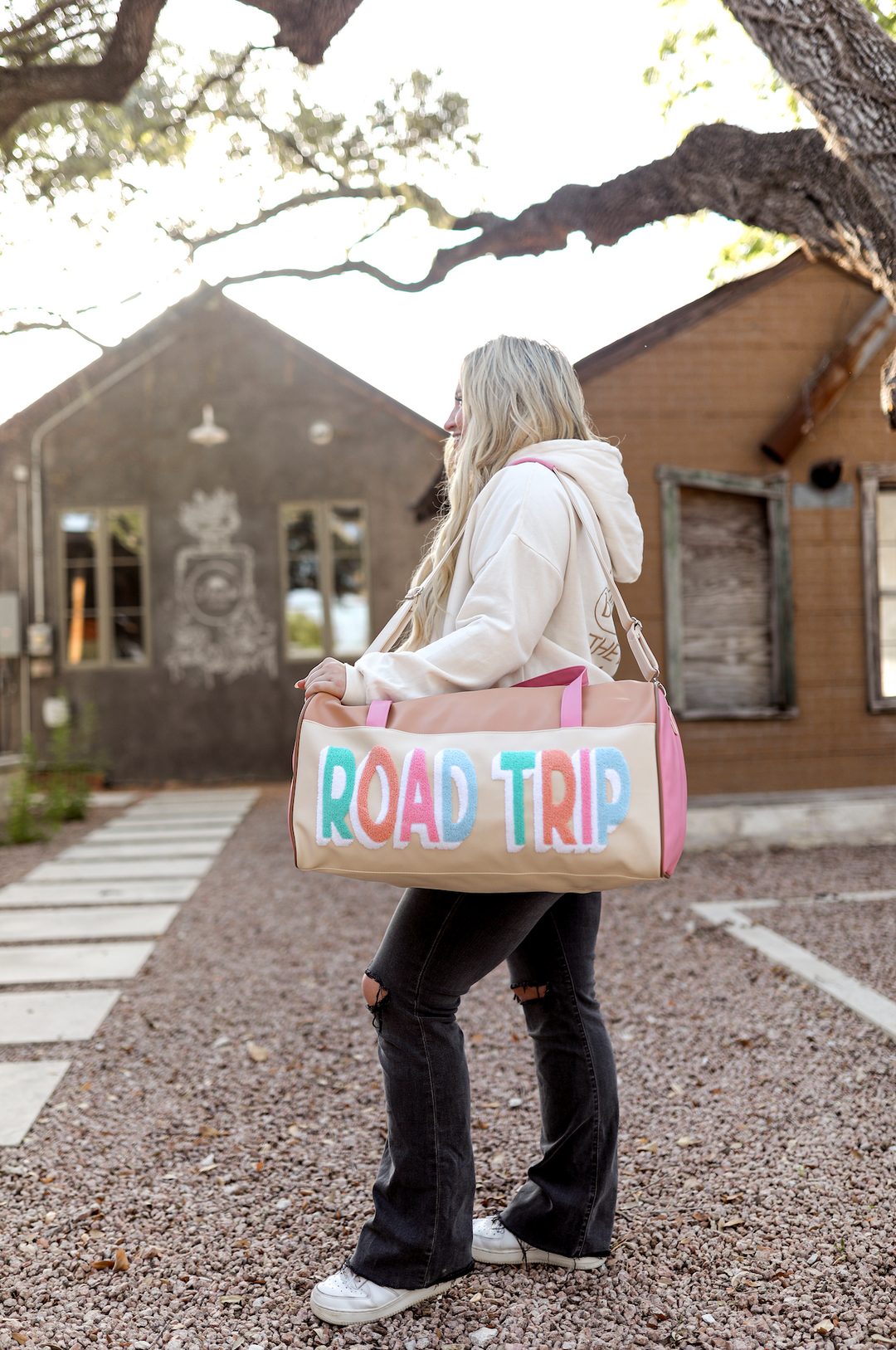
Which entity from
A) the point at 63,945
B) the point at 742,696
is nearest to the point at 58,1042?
the point at 63,945

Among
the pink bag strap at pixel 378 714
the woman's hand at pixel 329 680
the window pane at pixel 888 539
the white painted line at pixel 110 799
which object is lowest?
the white painted line at pixel 110 799

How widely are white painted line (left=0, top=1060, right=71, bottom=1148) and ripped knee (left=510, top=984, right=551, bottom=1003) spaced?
1707mm

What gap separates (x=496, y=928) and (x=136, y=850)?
665cm

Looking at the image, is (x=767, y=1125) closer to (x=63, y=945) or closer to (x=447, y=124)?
(x=63, y=945)

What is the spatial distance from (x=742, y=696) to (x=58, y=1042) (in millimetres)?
5510

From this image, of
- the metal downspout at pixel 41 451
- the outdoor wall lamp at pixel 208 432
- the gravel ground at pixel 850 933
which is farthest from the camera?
the metal downspout at pixel 41 451

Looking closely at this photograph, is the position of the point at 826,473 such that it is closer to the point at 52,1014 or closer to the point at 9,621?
the point at 52,1014

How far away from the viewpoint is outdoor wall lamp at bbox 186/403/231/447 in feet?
37.9

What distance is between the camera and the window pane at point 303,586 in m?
12.6

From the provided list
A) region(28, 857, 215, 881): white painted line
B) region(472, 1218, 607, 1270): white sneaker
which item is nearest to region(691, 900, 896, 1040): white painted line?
region(472, 1218, 607, 1270): white sneaker

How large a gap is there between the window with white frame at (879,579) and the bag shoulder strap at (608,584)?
20.7ft

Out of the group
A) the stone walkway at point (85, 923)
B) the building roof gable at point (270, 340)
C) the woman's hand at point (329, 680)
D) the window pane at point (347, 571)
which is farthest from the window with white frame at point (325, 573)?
the woman's hand at point (329, 680)

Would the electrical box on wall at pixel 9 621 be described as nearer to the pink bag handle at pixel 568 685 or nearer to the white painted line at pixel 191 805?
the white painted line at pixel 191 805

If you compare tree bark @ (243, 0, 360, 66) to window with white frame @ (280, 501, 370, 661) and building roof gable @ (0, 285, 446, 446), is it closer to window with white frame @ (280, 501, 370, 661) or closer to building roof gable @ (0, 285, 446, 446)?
building roof gable @ (0, 285, 446, 446)
